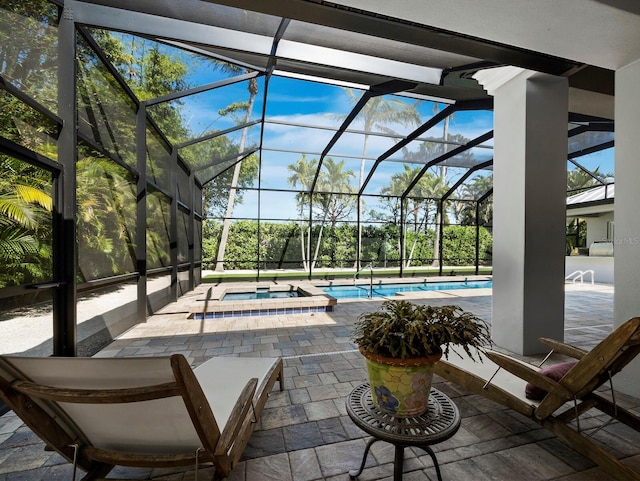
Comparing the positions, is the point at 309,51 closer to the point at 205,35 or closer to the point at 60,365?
the point at 205,35

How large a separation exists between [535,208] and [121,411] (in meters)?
4.26

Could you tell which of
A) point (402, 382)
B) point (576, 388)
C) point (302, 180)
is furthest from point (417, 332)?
point (302, 180)

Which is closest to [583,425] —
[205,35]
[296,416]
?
Result: [296,416]

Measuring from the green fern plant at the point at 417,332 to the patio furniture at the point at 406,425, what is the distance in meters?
0.32

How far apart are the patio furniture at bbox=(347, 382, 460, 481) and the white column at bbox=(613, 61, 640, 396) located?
7.92 ft

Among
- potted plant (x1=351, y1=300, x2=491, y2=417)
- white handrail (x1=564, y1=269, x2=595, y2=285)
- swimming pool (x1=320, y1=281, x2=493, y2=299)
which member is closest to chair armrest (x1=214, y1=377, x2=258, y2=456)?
potted plant (x1=351, y1=300, x2=491, y2=417)

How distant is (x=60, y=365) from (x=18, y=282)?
1.97 meters

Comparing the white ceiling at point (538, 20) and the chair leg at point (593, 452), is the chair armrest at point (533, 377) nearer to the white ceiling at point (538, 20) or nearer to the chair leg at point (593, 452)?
the chair leg at point (593, 452)

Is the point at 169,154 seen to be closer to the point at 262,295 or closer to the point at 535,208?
the point at 262,295

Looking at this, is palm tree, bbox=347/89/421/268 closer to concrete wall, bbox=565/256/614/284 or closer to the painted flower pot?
the painted flower pot

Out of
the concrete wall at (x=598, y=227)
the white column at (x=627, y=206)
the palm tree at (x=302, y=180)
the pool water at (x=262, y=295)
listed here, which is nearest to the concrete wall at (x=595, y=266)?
the concrete wall at (x=598, y=227)

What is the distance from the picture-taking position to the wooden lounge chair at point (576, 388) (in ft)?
5.12

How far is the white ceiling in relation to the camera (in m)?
2.05

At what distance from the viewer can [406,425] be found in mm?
1384
